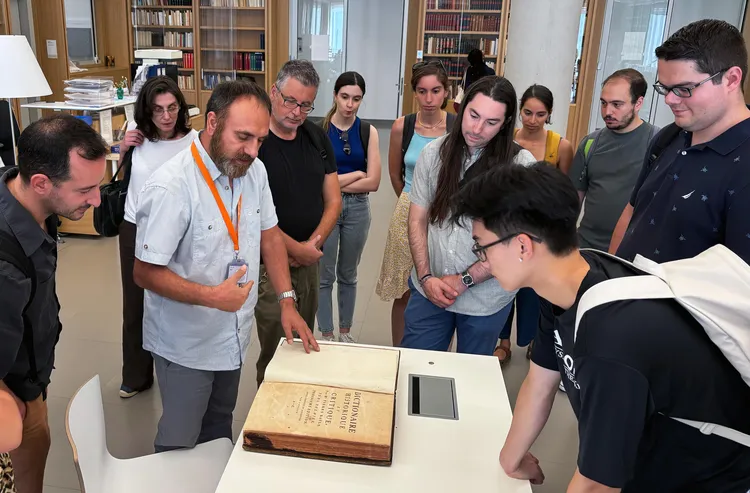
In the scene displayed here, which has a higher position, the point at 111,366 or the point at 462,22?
the point at 462,22

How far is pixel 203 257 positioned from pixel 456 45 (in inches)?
346

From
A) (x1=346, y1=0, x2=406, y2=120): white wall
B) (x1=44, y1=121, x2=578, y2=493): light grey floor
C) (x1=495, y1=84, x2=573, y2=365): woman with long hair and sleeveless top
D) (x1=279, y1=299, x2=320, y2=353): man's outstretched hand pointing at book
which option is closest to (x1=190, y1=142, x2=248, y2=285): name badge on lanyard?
(x1=279, y1=299, x2=320, y2=353): man's outstretched hand pointing at book

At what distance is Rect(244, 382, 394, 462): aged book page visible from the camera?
1361mm

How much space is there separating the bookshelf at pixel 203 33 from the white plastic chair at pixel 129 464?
8.21m

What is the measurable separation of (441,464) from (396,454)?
0.36 ft

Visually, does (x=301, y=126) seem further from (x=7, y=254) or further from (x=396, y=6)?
(x=396, y=6)

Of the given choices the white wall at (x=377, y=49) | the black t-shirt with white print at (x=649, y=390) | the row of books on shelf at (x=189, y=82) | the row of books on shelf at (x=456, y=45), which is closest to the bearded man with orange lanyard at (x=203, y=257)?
the black t-shirt with white print at (x=649, y=390)

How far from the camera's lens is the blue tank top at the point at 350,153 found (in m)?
3.25

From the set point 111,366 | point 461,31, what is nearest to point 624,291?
point 111,366

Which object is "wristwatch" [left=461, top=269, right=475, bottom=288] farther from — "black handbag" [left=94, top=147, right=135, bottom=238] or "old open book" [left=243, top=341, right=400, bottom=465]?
"black handbag" [left=94, top=147, right=135, bottom=238]

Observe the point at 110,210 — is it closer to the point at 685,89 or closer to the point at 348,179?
the point at 348,179

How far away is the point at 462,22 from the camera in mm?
9570

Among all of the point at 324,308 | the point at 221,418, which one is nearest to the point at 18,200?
the point at 221,418

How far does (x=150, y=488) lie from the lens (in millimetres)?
1635
